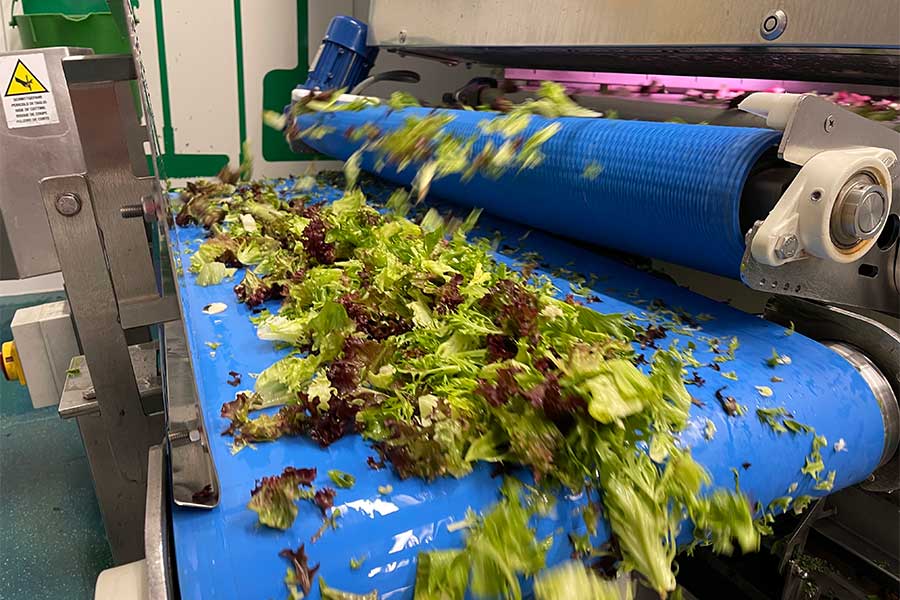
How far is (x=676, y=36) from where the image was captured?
1.71m

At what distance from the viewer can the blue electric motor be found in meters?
3.49

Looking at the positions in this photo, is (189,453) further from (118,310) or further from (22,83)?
A: (22,83)

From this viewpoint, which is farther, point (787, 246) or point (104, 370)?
point (104, 370)

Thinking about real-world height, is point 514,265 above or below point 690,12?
below

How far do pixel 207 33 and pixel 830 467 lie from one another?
430 cm

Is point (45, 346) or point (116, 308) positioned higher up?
point (116, 308)

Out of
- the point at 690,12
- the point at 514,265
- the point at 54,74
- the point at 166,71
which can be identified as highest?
the point at 690,12

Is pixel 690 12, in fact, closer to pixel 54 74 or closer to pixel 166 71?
pixel 54 74

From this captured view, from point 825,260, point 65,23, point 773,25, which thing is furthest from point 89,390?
point 65,23

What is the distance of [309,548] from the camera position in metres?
0.80

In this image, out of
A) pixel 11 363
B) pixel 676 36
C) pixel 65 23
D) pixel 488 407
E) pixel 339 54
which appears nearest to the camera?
pixel 488 407

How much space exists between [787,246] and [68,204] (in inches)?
54.4

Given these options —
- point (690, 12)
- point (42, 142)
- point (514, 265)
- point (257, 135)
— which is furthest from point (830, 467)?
point (257, 135)

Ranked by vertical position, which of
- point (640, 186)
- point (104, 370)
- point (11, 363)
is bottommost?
point (11, 363)
